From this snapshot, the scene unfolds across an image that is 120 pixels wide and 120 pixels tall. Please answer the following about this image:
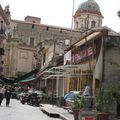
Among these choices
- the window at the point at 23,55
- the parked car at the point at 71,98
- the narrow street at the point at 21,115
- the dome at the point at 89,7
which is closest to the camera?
the narrow street at the point at 21,115

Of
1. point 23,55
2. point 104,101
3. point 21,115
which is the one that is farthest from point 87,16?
point 104,101

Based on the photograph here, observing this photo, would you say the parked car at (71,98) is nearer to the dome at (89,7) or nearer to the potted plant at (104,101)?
the potted plant at (104,101)

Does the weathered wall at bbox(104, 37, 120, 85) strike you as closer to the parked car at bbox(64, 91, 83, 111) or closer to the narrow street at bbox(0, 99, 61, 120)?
the parked car at bbox(64, 91, 83, 111)

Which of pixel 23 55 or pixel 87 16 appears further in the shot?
pixel 87 16

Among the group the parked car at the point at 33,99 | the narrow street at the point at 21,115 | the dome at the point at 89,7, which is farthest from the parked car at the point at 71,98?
the dome at the point at 89,7

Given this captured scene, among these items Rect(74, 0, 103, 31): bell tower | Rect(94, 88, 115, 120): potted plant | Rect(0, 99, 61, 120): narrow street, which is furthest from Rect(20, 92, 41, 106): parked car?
Rect(74, 0, 103, 31): bell tower

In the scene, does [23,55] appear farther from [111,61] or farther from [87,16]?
[111,61]

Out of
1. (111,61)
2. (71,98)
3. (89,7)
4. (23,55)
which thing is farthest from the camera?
(89,7)

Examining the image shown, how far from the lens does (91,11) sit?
90.8m

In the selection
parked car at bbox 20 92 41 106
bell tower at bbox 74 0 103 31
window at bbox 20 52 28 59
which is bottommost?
parked car at bbox 20 92 41 106

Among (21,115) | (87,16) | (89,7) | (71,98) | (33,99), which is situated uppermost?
(89,7)

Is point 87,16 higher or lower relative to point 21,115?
higher

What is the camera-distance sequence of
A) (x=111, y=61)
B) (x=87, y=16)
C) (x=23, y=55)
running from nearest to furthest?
(x=111, y=61) → (x=23, y=55) → (x=87, y=16)

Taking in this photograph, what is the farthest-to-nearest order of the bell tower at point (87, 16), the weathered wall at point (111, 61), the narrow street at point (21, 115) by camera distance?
the bell tower at point (87, 16) < the weathered wall at point (111, 61) < the narrow street at point (21, 115)
